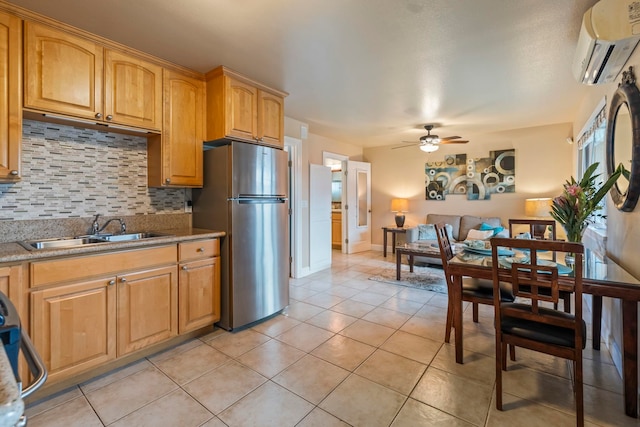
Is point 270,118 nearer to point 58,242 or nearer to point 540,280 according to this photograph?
point 58,242

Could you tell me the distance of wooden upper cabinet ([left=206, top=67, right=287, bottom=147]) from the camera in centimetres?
268

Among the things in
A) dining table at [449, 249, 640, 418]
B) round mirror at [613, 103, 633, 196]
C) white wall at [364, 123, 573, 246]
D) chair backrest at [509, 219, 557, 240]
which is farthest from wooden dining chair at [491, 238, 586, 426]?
white wall at [364, 123, 573, 246]

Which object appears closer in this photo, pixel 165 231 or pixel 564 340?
pixel 564 340

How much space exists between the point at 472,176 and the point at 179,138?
505 cm

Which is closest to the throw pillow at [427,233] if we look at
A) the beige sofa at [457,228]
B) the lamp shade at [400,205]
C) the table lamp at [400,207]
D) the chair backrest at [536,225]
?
the beige sofa at [457,228]

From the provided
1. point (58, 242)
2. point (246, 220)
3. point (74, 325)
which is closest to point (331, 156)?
point (246, 220)

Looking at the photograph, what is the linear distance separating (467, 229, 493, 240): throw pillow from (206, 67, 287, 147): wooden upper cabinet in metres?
3.70

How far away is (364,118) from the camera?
14.3 ft

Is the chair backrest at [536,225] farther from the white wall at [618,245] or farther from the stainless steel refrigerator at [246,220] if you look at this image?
the stainless steel refrigerator at [246,220]

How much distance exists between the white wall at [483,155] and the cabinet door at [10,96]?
5.83 metres

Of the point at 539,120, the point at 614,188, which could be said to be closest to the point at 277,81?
the point at 614,188

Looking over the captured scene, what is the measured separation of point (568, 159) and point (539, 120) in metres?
0.85

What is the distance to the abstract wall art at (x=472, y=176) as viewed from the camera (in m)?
5.21

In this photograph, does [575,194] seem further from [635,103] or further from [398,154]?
[398,154]
